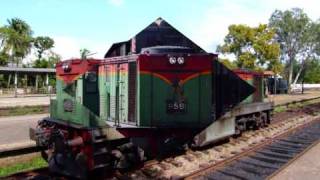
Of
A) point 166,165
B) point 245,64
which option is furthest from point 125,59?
point 245,64

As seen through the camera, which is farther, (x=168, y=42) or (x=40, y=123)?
(x=40, y=123)

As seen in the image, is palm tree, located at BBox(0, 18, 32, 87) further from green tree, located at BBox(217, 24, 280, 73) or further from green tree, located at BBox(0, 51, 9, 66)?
green tree, located at BBox(217, 24, 280, 73)

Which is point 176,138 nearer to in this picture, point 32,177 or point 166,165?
point 166,165

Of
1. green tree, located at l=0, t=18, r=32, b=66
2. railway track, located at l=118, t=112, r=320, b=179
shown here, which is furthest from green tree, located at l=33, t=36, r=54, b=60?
railway track, located at l=118, t=112, r=320, b=179

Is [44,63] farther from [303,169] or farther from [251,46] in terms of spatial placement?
[303,169]

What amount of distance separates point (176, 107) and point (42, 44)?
262ft

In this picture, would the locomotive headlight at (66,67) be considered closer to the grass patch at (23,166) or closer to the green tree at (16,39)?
the grass patch at (23,166)

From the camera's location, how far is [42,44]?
279ft

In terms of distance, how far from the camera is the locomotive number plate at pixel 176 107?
8805 mm

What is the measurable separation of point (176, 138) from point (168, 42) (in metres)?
1.95

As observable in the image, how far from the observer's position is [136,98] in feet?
29.0

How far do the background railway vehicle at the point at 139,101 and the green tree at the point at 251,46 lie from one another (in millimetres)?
42333

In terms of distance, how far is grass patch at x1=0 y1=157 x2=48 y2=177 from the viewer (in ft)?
34.3

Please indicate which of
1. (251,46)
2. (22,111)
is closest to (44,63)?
(251,46)
